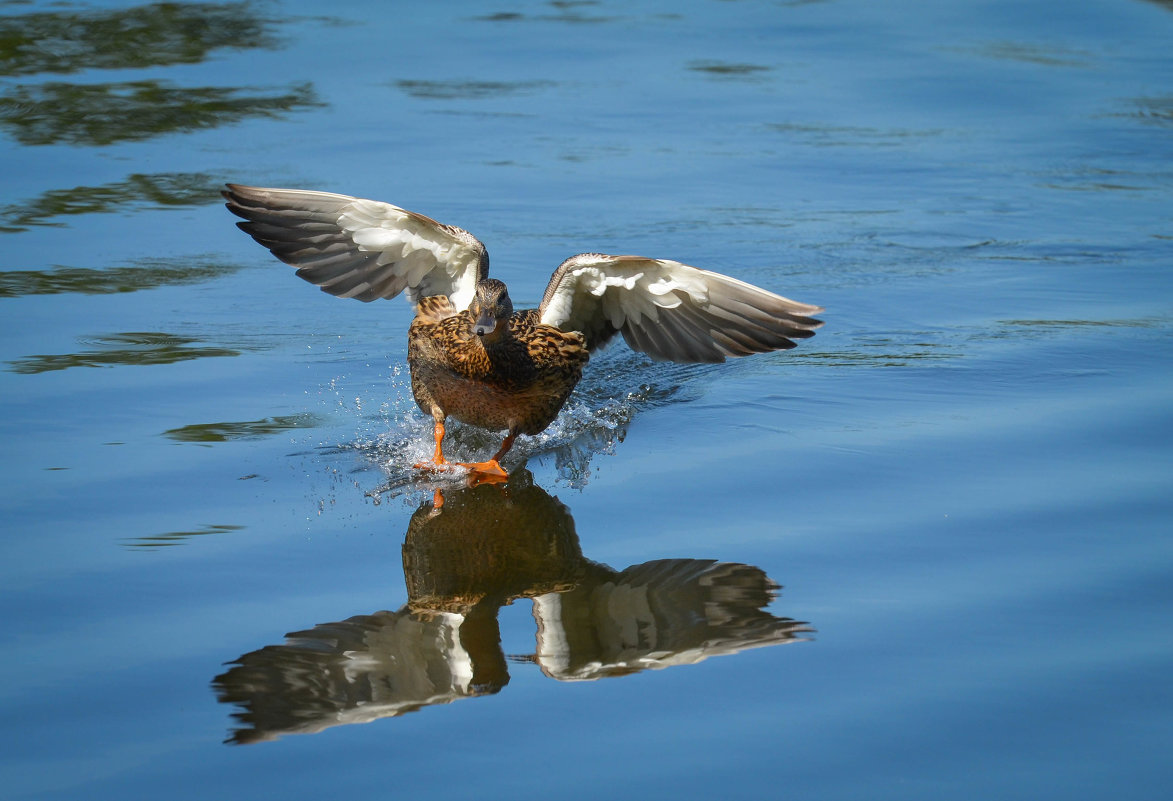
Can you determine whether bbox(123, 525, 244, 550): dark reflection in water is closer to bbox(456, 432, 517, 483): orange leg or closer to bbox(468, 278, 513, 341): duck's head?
bbox(456, 432, 517, 483): orange leg

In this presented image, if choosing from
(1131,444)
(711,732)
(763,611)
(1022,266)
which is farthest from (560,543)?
(1022,266)

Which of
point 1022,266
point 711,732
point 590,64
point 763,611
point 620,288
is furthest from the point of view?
point 590,64

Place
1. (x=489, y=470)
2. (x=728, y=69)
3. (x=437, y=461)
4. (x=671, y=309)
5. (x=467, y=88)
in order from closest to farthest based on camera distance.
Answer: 1. (x=489, y=470)
2. (x=437, y=461)
3. (x=671, y=309)
4. (x=467, y=88)
5. (x=728, y=69)

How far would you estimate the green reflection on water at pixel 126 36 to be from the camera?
1288cm

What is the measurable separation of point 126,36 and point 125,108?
8.32 ft

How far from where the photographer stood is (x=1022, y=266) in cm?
862

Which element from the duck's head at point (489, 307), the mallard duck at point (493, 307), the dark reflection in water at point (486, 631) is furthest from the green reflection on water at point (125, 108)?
the dark reflection in water at point (486, 631)

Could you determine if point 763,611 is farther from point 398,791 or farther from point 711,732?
point 398,791

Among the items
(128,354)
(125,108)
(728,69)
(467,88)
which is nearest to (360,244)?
(128,354)

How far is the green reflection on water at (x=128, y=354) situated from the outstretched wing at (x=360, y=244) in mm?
728

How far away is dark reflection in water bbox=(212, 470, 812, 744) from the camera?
3.96 m

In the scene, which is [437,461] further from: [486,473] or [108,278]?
[108,278]

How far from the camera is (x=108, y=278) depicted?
7980 millimetres

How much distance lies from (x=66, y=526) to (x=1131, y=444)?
4.15m
